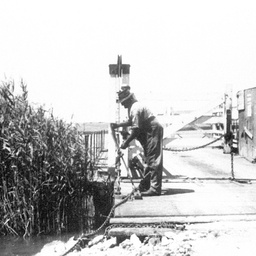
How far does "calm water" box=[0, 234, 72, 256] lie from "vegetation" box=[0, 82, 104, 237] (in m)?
0.18

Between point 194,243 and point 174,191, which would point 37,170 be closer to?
point 174,191

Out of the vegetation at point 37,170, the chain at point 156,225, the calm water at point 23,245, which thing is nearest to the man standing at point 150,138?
the chain at point 156,225

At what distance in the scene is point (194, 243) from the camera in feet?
17.6

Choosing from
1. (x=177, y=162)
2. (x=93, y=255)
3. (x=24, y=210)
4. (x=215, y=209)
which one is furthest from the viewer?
(x=177, y=162)

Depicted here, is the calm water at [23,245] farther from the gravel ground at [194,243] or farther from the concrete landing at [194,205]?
the gravel ground at [194,243]

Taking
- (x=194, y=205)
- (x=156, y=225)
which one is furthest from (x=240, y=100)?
(x=156, y=225)

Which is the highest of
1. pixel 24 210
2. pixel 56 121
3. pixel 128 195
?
pixel 56 121

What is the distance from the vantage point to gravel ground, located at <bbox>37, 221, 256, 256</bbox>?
16.8 ft

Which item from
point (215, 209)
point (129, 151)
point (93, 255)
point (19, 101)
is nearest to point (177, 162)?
point (129, 151)

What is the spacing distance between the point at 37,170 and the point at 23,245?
1687 mm

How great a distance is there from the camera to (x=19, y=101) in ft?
33.1

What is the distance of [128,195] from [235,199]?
197cm

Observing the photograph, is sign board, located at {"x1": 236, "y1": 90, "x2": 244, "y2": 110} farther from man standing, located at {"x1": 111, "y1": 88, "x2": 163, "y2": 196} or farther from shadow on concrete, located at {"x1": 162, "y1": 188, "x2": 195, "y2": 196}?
man standing, located at {"x1": 111, "y1": 88, "x2": 163, "y2": 196}

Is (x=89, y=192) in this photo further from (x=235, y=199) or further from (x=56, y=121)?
(x=235, y=199)
